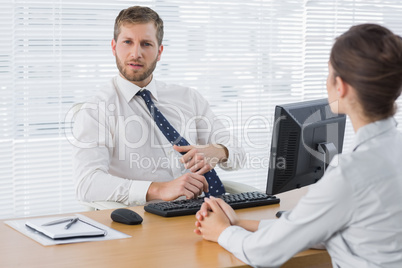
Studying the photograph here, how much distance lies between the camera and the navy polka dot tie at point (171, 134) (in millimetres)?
2654

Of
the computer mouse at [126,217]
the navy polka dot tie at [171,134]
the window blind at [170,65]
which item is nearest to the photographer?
the computer mouse at [126,217]

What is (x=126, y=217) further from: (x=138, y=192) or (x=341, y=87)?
(x=341, y=87)

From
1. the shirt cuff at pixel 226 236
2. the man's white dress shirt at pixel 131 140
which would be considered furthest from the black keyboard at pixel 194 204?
the shirt cuff at pixel 226 236

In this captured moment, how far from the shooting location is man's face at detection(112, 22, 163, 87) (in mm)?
2762

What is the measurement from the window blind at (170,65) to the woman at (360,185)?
2251mm

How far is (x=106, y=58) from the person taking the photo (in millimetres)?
3605

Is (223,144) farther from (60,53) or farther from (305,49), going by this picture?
(305,49)

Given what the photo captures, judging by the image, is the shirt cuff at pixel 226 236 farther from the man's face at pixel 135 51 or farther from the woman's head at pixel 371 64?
the man's face at pixel 135 51

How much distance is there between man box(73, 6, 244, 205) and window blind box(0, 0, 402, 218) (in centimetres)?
76

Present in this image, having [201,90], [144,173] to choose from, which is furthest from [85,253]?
[201,90]

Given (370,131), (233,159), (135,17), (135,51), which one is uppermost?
(135,17)

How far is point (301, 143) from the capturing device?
2.03 m

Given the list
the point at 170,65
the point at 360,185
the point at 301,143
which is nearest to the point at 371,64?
the point at 360,185

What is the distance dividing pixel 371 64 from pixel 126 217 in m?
1.01
